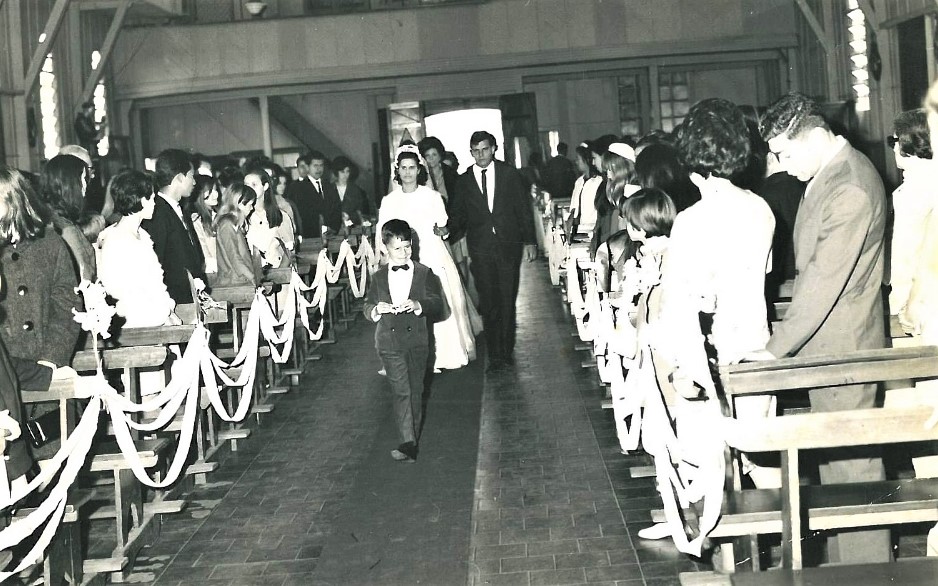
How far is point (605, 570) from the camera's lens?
4898mm

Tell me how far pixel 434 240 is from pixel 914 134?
519cm

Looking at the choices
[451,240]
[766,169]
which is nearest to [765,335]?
[766,169]

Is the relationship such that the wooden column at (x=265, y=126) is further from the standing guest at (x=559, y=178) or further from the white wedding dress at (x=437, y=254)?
the white wedding dress at (x=437, y=254)

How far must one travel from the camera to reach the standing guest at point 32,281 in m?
5.21

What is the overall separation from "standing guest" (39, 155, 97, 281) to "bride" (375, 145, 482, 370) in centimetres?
321

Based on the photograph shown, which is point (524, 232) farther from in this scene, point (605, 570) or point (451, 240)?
point (605, 570)

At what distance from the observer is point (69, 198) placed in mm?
6707

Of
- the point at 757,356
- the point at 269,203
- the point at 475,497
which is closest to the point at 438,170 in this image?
the point at 269,203

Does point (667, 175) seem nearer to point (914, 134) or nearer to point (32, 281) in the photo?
point (914, 134)

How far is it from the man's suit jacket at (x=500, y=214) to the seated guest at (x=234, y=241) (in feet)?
6.16

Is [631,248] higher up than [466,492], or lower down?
higher up

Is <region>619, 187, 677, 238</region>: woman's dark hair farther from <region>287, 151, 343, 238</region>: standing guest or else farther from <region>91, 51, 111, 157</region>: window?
<region>91, 51, 111, 157</region>: window

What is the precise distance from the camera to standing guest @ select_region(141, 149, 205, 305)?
7473 millimetres

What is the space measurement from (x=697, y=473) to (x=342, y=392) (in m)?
5.09
